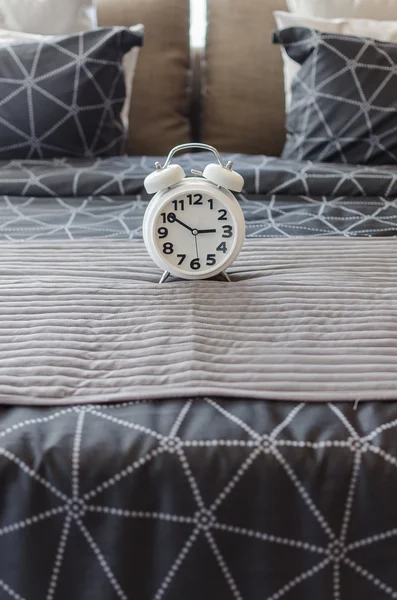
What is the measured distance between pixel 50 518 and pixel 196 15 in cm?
192

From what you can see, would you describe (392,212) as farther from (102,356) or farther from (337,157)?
(102,356)

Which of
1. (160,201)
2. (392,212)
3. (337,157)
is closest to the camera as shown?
(160,201)

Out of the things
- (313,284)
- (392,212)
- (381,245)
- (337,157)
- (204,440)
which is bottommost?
(204,440)

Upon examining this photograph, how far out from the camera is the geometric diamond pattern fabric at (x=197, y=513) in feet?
2.05

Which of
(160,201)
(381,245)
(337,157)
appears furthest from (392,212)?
(160,201)

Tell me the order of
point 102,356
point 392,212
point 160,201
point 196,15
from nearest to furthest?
point 102,356
point 160,201
point 392,212
point 196,15

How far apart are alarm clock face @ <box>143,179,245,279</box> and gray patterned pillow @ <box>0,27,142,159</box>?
785 mm

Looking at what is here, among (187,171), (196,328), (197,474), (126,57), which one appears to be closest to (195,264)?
(196,328)

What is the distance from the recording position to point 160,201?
891 millimetres

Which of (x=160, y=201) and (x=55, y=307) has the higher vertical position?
(x=160, y=201)

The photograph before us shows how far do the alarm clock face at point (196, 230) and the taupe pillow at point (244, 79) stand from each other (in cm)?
99

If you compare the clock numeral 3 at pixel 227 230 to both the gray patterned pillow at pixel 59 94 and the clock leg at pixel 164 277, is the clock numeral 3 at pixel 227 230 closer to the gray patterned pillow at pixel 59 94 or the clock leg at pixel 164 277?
the clock leg at pixel 164 277

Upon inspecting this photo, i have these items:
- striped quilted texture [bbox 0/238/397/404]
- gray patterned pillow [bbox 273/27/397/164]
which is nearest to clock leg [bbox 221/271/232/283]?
striped quilted texture [bbox 0/238/397/404]

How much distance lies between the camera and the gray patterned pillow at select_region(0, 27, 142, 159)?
153 cm
